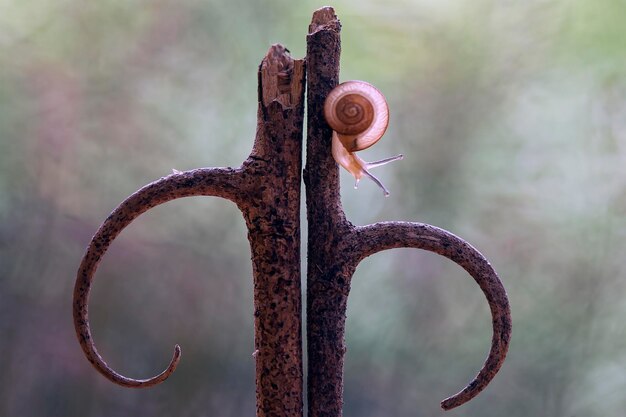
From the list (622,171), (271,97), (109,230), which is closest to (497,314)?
(271,97)

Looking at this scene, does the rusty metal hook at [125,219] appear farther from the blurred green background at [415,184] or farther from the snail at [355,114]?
the blurred green background at [415,184]

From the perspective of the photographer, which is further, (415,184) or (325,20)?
(415,184)

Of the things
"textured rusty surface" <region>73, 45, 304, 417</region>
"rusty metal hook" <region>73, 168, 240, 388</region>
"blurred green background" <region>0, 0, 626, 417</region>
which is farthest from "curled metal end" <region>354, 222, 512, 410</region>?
"blurred green background" <region>0, 0, 626, 417</region>

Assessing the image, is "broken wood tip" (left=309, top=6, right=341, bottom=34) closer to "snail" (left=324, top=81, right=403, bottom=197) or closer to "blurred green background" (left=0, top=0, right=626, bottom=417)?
"snail" (left=324, top=81, right=403, bottom=197)

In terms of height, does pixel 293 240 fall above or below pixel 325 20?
below

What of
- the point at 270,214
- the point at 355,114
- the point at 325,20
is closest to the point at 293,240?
the point at 270,214

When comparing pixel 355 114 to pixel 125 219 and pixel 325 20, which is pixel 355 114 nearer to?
pixel 325 20

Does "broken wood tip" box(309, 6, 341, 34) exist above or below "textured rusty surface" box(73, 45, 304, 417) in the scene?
above
